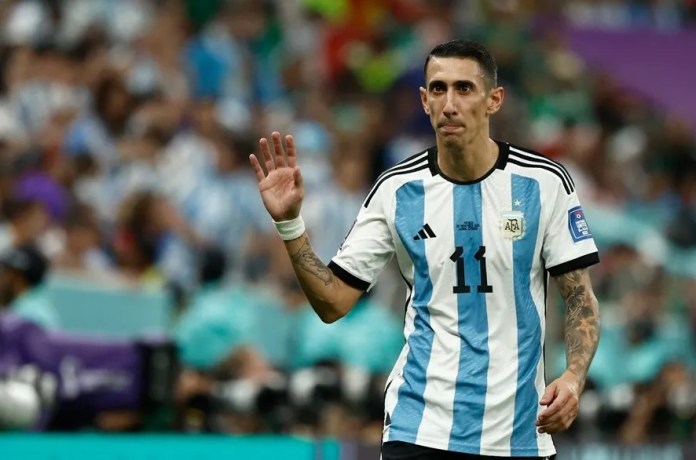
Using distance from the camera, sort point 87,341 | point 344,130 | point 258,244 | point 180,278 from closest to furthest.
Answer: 1. point 87,341
2. point 180,278
3. point 258,244
4. point 344,130

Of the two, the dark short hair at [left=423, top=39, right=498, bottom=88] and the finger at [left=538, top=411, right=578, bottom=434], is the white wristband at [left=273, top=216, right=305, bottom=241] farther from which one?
the finger at [left=538, top=411, right=578, bottom=434]

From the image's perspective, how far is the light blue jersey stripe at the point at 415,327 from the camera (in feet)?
20.1

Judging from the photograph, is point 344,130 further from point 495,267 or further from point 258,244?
point 495,267

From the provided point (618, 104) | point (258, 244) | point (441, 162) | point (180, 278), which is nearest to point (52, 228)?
point (180, 278)

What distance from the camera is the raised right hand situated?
20.3 feet

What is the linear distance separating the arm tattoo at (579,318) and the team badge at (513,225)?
232mm

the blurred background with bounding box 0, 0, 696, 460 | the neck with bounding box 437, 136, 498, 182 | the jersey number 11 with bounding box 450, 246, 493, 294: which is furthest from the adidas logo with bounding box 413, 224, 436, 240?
the blurred background with bounding box 0, 0, 696, 460

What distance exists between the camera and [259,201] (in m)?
13.8

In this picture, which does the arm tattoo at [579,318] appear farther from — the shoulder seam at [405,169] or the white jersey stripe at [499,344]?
the shoulder seam at [405,169]

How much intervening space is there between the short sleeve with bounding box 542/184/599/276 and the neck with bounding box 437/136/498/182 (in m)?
0.30

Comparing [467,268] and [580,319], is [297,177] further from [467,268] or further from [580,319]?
[580,319]

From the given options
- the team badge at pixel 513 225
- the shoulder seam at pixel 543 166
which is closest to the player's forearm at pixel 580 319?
the team badge at pixel 513 225

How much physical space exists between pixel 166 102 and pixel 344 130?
2.08m

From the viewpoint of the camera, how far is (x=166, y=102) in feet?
45.0
